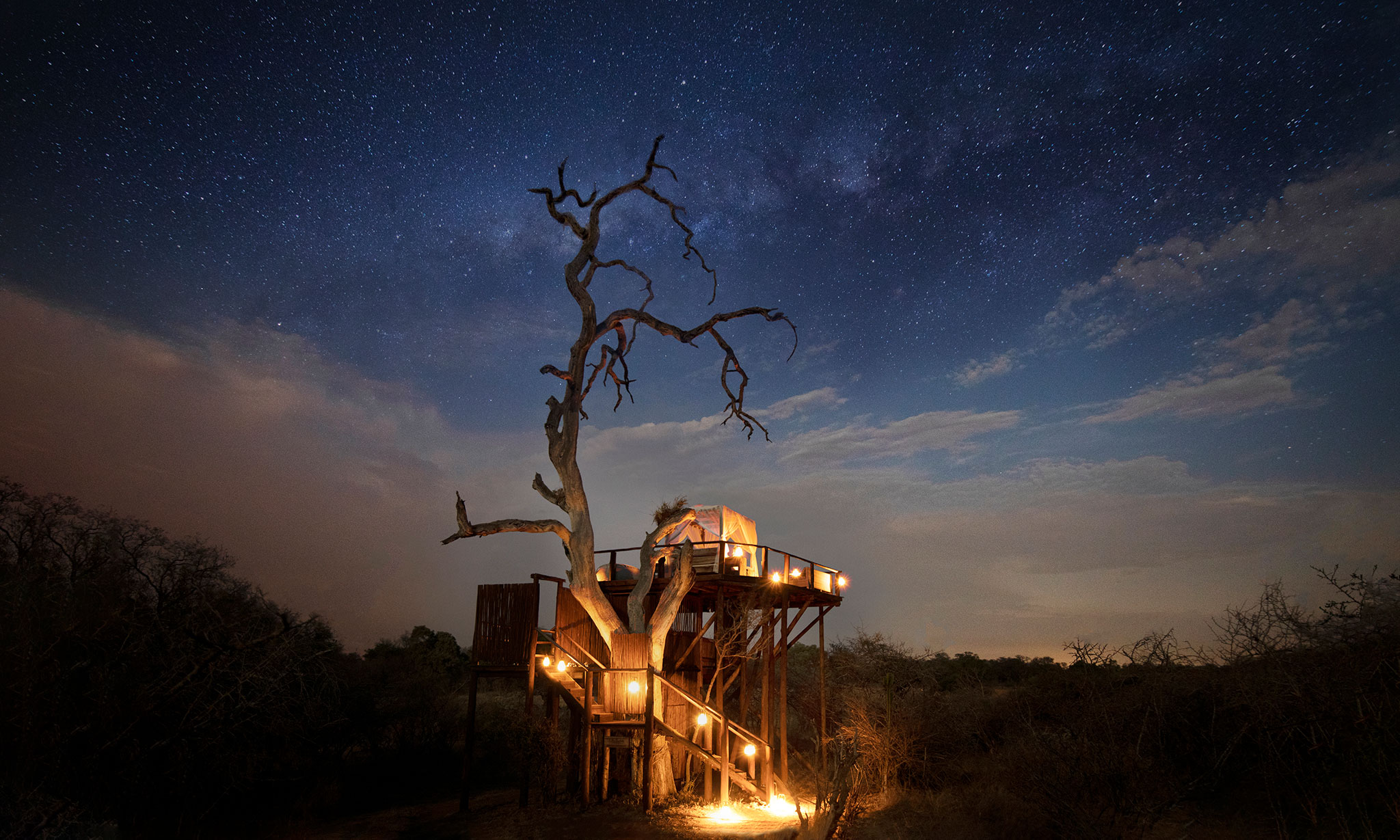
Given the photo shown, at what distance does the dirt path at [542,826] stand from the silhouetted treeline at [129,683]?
82.9 inches

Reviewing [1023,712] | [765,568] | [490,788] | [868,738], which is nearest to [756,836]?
[868,738]

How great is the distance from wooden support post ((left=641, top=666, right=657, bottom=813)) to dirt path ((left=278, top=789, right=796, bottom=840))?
0.34m

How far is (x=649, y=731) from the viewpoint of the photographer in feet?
50.2

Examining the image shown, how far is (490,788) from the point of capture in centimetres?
2144

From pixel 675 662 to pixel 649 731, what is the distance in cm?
430

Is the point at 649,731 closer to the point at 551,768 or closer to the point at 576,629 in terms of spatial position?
the point at 551,768

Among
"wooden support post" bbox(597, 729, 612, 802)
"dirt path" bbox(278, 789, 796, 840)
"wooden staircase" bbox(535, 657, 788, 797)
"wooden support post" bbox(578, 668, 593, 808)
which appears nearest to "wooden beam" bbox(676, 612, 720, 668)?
"wooden staircase" bbox(535, 657, 788, 797)

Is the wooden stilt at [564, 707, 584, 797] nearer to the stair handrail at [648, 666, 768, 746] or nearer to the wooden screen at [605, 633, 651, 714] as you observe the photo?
the wooden screen at [605, 633, 651, 714]

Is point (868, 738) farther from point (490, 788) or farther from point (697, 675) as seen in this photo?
point (490, 788)

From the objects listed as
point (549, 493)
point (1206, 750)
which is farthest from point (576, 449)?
point (1206, 750)

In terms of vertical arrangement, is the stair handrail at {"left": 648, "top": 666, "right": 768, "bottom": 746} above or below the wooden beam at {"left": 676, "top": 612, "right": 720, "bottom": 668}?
below

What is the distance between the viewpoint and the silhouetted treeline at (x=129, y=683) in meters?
8.31

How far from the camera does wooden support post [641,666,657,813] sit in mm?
14859

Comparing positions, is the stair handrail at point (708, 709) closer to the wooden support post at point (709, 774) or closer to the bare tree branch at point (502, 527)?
the wooden support post at point (709, 774)
